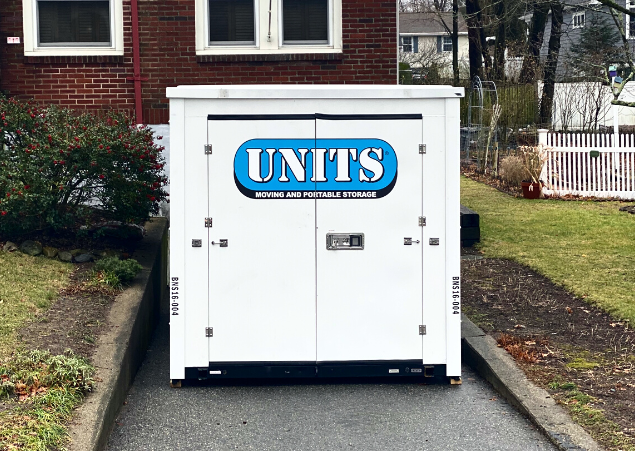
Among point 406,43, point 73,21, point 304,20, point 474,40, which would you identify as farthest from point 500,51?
point 406,43

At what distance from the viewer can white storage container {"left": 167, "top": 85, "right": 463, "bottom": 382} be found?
262 inches

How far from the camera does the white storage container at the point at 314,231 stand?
6645 millimetres

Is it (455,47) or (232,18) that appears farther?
(455,47)

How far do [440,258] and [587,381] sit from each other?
1396mm

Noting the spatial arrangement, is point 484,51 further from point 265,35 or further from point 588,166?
point 265,35

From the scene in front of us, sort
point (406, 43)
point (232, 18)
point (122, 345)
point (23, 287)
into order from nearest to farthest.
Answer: point (122, 345) < point (23, 287) < point (232, 18) < point (406, 43)

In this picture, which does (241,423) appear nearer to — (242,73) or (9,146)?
(9,146)

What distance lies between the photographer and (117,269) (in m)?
8.71

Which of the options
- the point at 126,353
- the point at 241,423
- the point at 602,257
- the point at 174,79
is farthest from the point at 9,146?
the point at 602,257

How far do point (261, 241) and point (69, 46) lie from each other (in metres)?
7.14

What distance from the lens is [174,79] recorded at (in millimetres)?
12664

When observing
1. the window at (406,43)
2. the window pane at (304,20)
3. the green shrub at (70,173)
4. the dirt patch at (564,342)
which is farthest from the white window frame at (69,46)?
the window at (406,43)

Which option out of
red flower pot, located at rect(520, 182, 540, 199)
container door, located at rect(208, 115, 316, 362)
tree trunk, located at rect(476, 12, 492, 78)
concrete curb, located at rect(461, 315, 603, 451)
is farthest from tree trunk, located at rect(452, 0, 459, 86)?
container door, located at rect(208, 115, 316, 362)

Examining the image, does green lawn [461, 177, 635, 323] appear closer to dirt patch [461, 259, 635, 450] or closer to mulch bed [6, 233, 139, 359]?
dirt patch [461, 259, 635, 450]
